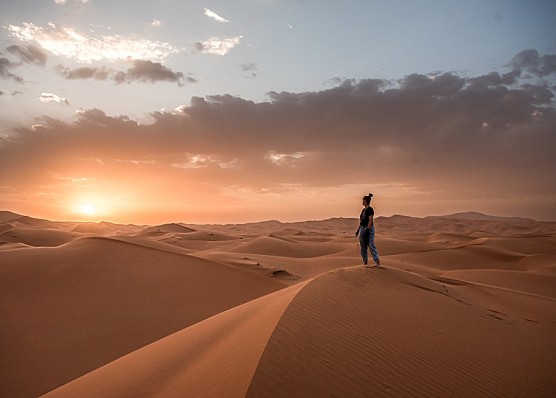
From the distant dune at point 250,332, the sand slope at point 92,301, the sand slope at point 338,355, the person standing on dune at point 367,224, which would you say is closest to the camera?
the sand slope at point 338,355

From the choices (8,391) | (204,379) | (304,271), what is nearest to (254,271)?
(304,271)

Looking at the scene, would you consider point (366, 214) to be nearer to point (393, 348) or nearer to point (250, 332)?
point (393, 348)

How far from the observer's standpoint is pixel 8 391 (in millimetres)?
4770

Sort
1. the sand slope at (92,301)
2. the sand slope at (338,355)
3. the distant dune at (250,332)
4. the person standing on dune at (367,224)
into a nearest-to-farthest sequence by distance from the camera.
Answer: the sand slope at (338,355)
the distant dune at (250,332)
the sand slope at (92,301)
the person standing on dune at (367,224)

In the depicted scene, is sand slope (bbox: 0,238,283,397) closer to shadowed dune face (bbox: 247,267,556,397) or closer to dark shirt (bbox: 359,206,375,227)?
dark shirt (bbox: 359,206,375,227)

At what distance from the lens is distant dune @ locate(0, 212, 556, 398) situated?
310cm

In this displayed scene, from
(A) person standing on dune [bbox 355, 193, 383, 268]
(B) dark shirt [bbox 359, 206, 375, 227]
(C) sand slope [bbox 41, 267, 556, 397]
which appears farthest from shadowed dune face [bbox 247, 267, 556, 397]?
(B) dark shirt [bbox 359, 206, 375, 227]

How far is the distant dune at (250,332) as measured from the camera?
3102 mm

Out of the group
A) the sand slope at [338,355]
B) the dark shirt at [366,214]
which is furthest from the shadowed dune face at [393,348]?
the dark shirt at [366,214]

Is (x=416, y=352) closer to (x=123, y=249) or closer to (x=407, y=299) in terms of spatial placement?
(x=407, y=299)

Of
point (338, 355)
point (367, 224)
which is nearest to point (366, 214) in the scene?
point (367, 224)

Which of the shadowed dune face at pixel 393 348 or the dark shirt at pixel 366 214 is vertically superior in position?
the dark shirt at pixel 366 214

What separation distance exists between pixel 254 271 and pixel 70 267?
18.6ft

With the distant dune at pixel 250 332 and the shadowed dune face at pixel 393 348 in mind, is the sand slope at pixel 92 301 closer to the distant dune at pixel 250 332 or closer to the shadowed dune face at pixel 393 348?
the distant dune at pixel 250 332
